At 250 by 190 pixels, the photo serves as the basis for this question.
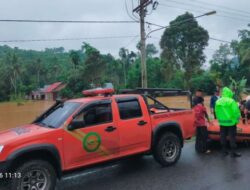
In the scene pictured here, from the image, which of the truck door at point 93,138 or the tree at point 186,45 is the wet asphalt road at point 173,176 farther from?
the tree at point 186,45

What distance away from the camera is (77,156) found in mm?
5773

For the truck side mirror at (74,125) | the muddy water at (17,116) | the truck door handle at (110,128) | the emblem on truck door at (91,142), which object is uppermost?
the truck side mirror at (74,125)

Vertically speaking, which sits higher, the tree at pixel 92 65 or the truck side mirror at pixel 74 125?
the tree at pixel 92 65

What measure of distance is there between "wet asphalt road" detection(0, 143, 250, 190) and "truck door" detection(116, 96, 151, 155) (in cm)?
50

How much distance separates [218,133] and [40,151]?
5.07 metres

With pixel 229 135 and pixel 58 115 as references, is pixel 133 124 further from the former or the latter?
pixel 229 135

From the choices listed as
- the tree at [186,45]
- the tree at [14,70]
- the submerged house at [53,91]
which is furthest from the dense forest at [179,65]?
the tree at [14,70]

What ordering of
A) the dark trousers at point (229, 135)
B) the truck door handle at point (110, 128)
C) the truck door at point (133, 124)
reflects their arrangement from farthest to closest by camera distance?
1. the dark trousers at point (229, 135)
2. the truck door at point (133, 124)
3. the truck door handle at point (110, 128)

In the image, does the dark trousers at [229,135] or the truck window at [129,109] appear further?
the dark trousers at [229,135]

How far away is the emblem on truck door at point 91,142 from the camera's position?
588 cm

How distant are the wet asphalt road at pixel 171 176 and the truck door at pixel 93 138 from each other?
18.1 inches

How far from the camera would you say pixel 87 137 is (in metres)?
5.91

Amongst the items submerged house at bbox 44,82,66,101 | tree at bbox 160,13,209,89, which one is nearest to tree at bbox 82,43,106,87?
tree at bbox 160,13,209,89

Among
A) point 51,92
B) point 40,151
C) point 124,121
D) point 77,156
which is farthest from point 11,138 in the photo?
point 51,92
